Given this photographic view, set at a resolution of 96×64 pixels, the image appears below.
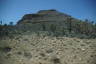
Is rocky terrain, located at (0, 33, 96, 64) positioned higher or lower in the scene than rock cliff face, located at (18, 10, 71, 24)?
lower

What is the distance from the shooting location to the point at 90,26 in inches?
1505

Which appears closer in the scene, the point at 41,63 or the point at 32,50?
the point at 41,63

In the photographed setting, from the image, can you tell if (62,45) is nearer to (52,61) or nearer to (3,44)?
(52,61)

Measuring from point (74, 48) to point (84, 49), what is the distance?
827 millimetres

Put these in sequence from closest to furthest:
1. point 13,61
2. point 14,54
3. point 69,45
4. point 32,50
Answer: point 13,61 → point 14,54 → point 32,50 → point 69,45

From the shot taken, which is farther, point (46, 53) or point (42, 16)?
point (42, 16)

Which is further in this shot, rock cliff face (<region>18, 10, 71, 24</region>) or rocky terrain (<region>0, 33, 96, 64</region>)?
rock cliff face (<region>18, 10, 71, 24</region>)

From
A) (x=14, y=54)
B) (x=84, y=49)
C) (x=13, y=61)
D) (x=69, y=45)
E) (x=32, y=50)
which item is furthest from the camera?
(x=69, y=45)

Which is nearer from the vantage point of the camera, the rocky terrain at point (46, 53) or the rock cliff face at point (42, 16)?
the rocky terrain at point (46, 53)

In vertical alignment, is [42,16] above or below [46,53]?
above

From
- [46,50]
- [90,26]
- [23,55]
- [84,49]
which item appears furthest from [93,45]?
[90,26]

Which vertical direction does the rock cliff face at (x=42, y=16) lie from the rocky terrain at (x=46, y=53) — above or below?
above

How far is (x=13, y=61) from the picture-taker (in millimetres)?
11102

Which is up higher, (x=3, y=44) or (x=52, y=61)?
(x=3, y=44)
